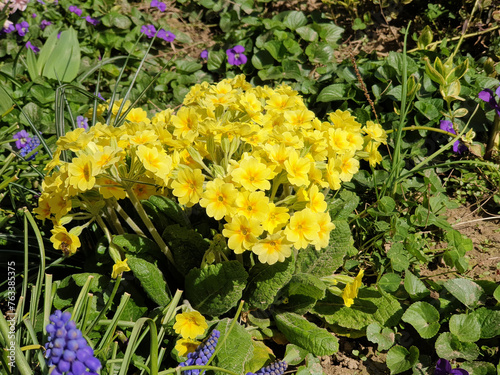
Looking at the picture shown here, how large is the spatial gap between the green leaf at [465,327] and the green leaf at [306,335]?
483 mm

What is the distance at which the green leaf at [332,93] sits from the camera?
282 centimetres

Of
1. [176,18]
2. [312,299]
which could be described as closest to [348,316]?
[312,299]

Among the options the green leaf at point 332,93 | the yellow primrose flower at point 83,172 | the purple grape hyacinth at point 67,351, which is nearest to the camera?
the purple grape hyacinth at point 67,351

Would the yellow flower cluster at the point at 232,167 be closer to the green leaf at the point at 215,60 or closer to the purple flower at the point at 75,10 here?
the green leaf at the point at 215,60

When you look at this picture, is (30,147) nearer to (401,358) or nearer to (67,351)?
(67,351)

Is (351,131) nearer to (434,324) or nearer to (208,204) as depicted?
(208,204)

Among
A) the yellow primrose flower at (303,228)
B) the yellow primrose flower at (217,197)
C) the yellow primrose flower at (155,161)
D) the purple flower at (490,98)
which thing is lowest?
the purple flower at (490,98)

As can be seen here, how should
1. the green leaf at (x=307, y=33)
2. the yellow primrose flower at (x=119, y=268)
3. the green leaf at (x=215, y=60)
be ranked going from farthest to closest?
the green leaf at (x=215, y=60) → the green leaf at (x=307, y=33) → the yellow primrose flower at (x=119, y=268)

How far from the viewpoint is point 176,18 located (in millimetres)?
4191

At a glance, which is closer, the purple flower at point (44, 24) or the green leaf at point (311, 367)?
the green leaf at point (311, 367)

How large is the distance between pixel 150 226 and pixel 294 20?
2.30 m

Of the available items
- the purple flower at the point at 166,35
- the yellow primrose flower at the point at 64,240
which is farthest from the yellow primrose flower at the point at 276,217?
the purple flower at the point at 166,35

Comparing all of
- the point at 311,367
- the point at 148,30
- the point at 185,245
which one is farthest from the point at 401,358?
the point at 148,30

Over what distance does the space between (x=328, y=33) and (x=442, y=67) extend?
1189 mm
